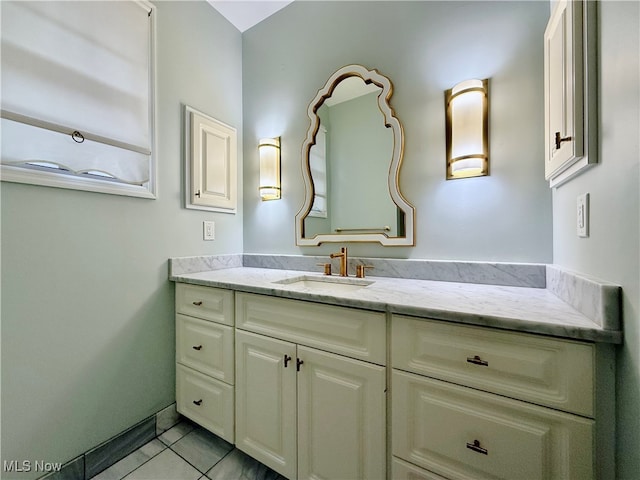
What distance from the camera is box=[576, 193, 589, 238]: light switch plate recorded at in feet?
2.59

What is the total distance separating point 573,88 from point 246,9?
6.74 ft

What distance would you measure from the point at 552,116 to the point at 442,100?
0.53 m

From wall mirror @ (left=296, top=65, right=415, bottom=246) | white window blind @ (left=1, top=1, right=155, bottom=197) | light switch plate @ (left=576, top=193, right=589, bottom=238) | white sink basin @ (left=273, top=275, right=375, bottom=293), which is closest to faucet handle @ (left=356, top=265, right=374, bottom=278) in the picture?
white sink basin @ (left=273, top=275, right=375, bottom=293)

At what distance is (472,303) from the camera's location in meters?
0.91

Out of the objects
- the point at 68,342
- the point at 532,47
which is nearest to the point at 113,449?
the point at 68,342

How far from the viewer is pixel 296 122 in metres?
1.87

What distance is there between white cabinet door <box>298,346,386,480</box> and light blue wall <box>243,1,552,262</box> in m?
0.74

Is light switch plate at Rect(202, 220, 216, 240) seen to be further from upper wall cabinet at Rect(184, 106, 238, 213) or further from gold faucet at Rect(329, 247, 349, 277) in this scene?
gold faucet at Rect(329, 247, 349, 277)

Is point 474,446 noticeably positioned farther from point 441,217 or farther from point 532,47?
point 532,47

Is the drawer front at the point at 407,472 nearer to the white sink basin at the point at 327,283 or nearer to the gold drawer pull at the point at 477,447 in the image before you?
the gold drawer pull at the point at 477,447

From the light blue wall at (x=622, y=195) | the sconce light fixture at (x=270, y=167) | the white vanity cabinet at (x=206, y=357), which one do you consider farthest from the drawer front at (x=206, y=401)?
the light blue wall at (x=622, y=195)

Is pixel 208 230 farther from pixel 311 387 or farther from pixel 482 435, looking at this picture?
pixel 482 435

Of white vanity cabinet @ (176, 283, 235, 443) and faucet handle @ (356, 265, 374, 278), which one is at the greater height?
faucet handle @ (356, 265, 374, 278)

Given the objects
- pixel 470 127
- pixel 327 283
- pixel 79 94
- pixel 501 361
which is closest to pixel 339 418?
pixel 501 361
